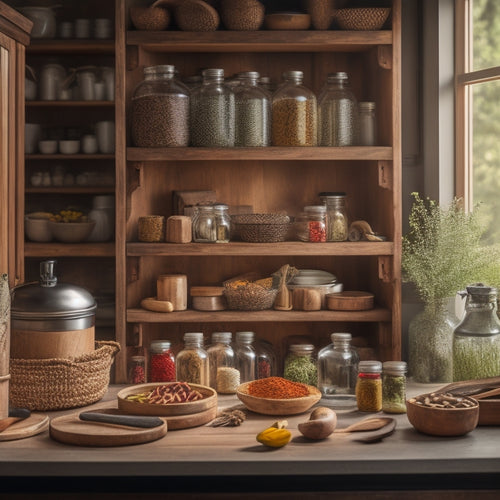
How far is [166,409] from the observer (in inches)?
77.7

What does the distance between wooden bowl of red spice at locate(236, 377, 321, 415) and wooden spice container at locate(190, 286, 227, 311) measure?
0.69m

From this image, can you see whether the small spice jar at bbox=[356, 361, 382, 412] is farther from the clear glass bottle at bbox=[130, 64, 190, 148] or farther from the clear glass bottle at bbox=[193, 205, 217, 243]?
the clear glass bottle at bbox=[130, 64, 190, 148]

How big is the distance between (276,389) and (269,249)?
2.44ft

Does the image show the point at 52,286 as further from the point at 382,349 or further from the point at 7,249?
the point at 382,349

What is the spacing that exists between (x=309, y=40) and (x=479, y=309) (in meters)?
1.14

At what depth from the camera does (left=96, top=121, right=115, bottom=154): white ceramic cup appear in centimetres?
375

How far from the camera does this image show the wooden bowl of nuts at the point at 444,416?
1.87 metres

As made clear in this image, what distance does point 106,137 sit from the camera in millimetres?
3760

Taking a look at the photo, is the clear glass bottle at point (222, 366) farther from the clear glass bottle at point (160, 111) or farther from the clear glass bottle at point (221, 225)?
the clear glass bottle at point (160, 111)

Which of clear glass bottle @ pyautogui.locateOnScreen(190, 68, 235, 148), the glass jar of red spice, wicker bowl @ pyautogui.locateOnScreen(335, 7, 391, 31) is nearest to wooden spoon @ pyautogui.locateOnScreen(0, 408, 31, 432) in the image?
the glass jar of red spice

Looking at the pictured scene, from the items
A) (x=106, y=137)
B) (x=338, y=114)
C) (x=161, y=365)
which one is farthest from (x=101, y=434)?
(x=106, y=137)

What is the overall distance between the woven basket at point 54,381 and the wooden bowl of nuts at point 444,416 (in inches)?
34.8

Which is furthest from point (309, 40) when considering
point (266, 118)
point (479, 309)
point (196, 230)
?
point (479, 309)

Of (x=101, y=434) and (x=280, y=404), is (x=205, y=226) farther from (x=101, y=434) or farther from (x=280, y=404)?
(x=101, y=434)
